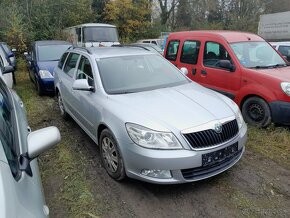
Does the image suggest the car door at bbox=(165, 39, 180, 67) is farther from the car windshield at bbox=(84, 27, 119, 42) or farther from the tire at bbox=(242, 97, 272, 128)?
the car windshield at bbox=(84, 27, 119, 42)

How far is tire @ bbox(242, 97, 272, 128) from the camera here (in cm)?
551

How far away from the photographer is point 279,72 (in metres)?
5.66

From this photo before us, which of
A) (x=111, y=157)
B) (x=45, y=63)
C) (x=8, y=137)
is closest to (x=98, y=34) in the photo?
(x=45, y=63)

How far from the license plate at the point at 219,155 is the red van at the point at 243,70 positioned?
6.71 ft

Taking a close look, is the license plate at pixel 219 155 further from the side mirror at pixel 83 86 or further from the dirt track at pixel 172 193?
the side mirror at pixel 83 86

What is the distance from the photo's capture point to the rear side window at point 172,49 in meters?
7.61

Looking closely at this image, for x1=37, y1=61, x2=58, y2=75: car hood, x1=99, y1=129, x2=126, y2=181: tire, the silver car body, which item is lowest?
x1=99, y1=129, x2=126, y2=181: tire

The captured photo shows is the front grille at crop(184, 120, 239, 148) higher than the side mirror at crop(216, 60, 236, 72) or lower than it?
lower

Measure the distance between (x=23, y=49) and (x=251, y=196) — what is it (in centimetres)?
1688

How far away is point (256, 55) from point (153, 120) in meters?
3.84

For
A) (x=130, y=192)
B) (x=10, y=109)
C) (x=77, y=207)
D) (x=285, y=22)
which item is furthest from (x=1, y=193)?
(x=285, y=22)

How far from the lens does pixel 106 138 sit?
3961 mm

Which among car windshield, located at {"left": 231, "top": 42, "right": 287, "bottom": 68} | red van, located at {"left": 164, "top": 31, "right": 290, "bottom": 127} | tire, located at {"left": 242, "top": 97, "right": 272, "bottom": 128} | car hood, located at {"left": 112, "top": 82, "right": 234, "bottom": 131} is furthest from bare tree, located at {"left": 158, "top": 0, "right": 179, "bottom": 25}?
car hood, located at {"left": 112, "top": 82, "right": 234, "bottom": 131}

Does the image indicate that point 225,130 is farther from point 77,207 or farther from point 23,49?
point 23,49
